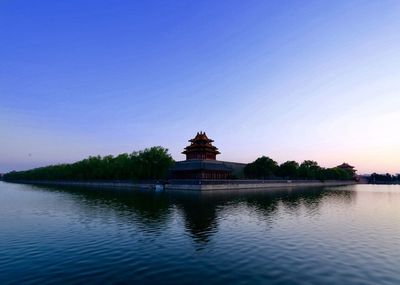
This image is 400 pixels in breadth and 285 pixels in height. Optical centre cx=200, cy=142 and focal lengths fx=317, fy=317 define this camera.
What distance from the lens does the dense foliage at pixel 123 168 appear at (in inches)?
3686

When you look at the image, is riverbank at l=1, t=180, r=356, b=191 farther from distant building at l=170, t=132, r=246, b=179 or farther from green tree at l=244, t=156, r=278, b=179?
distant building at l=170, t=132, r=246, b=179

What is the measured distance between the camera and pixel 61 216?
1385 inches

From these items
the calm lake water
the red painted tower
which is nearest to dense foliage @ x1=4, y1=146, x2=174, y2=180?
the red painted tower

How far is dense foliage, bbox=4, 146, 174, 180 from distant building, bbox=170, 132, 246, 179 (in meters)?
10.2

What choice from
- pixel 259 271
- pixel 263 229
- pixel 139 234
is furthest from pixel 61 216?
pixel 259 271

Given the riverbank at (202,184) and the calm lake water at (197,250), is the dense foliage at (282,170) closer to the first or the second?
the riverbank at (202,184)

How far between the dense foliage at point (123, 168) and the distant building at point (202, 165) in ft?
33.5

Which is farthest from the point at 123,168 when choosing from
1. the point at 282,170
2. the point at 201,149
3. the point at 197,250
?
the point at 197,250

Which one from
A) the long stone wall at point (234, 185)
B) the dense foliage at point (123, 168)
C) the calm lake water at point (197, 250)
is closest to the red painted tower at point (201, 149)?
the dense foliage at point (123, 168)

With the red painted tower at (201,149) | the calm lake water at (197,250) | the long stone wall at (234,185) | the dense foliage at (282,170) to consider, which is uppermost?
the red painted tower at (201,149)

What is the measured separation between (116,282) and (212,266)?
5161mm

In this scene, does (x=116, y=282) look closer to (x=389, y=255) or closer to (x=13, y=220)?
(x=389, y=255)

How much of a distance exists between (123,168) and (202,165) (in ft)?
92.9

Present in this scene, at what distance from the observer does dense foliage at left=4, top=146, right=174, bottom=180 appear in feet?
307
